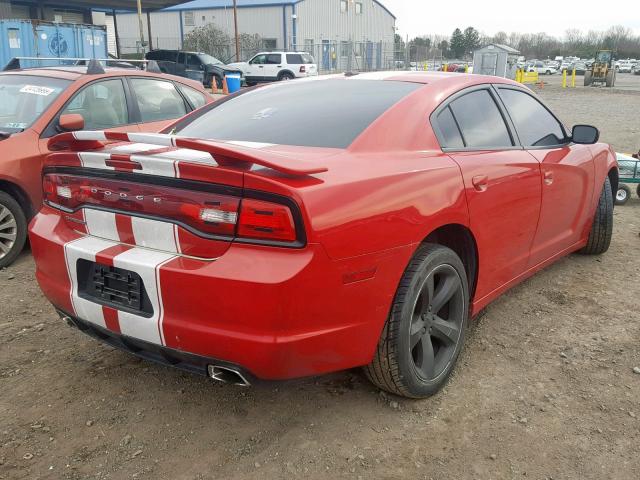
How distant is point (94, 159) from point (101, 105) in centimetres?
313


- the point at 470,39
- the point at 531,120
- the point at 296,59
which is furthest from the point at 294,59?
the point at 470,39

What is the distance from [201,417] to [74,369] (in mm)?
848

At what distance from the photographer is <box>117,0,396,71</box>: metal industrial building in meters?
44.4

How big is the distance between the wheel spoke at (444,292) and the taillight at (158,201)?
42.5 inches

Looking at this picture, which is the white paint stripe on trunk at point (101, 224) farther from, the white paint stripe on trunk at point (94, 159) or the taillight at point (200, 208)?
the white paint stripe on trunk at point (94, 159)

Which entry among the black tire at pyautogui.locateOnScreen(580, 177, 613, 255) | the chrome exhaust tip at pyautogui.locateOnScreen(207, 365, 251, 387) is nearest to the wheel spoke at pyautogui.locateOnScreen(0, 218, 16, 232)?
the chrome exhaust tip at pyautogui.locateOnScreen(207, 365, 251, 387)

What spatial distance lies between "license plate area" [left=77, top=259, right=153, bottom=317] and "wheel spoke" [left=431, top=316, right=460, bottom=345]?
129 centimetres

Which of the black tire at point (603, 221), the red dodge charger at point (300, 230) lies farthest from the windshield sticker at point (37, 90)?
the black tire at point (603, 221)

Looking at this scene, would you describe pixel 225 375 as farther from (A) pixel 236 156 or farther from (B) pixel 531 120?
(B) pixel 531 120

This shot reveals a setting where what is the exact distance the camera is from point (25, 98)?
500 cm

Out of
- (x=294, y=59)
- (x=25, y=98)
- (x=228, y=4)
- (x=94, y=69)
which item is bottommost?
(x=25, y=98)

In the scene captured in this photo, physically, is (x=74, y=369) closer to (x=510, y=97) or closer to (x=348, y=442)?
(x=348, y=442)

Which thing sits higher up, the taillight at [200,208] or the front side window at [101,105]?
the front side window at [101,105]

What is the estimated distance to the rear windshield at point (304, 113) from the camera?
8.97 feet
